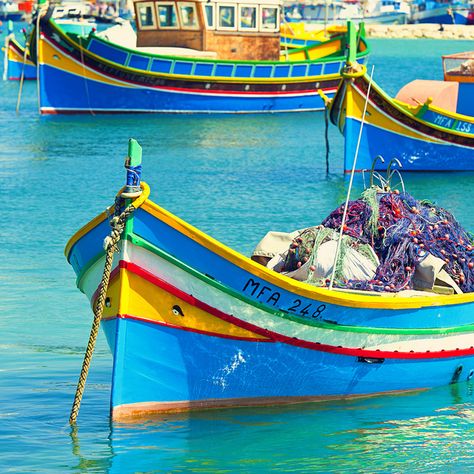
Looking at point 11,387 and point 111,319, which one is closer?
point 111,319

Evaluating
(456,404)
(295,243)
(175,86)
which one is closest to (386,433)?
(456,404)

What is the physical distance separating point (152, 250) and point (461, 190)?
51.4 feet

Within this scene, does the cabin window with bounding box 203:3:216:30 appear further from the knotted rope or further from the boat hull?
the knotted rope

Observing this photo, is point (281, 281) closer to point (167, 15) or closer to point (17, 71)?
point (167, 15)

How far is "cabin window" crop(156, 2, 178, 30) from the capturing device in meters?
35.3

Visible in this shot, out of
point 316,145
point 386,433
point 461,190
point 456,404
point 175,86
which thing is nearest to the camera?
point 386,433

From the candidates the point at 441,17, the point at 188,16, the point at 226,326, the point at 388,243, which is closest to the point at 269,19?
the point at 188,16

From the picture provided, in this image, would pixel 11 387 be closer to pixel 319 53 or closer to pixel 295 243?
pixel 295 243

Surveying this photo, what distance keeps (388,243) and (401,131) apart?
14352mm

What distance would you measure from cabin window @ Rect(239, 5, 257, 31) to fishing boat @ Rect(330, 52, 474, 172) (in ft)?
35.6

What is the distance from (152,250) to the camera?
899 cm

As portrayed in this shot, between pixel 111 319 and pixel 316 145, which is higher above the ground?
pixel 111 319

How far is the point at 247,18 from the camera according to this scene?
36.0m

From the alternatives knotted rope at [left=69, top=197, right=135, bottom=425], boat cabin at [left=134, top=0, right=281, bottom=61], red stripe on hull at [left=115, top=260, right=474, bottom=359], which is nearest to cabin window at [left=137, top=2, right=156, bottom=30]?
boat cabin at [left=134, top=0, right=281, bottom=61]
